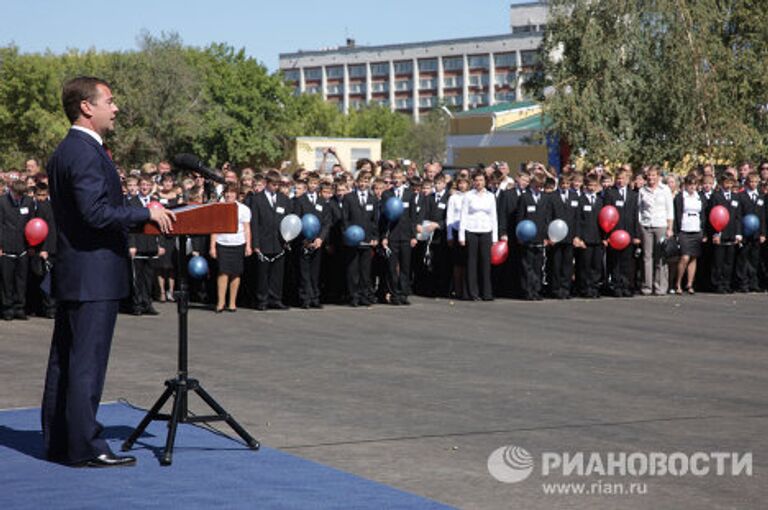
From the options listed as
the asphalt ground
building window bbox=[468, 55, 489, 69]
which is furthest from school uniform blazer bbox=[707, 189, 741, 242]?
building window bbox=[468, 55, 489, 69]

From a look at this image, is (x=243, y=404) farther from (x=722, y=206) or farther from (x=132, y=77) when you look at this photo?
(x=132, y=77)

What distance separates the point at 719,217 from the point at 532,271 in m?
3.55

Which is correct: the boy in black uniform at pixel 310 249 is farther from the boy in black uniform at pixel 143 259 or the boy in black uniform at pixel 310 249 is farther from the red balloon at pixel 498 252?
the red balloon at pixel 498 252

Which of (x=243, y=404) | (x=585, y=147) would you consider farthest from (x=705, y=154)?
(x=243, y=404)

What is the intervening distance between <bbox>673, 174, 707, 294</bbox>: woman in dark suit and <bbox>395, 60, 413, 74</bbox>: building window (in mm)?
147029

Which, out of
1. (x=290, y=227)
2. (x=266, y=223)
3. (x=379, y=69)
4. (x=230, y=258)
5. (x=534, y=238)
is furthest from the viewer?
(x=379, y=69)

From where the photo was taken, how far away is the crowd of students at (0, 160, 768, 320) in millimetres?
19516

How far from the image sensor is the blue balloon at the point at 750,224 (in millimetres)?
23234

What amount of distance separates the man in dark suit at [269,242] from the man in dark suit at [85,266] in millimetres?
11883

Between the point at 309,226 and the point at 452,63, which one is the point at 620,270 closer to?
the point at 309,226

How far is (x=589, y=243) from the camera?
22.1m

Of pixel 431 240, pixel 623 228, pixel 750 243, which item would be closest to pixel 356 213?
pixel 431 240

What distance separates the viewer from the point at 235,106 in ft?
301

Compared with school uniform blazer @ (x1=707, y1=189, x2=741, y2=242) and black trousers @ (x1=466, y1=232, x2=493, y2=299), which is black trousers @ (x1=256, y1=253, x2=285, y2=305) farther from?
school uniform blazer @ (x1=707, y1=189, x2=741, y2=242)
